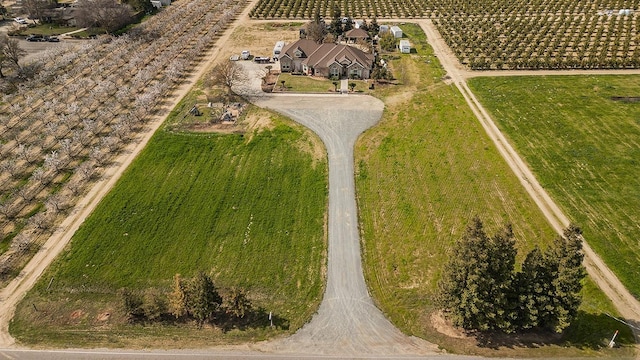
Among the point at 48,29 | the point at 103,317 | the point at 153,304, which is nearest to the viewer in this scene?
the point at 103,317

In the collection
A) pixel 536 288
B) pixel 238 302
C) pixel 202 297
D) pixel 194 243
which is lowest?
pixel 194 243

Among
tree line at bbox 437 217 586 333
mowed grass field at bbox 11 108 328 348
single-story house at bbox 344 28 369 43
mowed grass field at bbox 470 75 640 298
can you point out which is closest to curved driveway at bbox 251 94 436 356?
mowed grass field at bbox 11 108 328 348

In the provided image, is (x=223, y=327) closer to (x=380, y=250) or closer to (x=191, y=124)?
(x=380, y=250)

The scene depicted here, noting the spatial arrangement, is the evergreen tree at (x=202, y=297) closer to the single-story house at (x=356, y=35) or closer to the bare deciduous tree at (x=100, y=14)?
the single-story house at (x=356, y=35)

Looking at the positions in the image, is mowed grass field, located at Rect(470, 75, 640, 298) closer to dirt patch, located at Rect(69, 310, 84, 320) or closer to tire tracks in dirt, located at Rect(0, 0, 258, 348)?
dirt patch, located at Rect(69, 310, 84, 320)

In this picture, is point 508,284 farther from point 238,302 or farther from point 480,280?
point 238,302

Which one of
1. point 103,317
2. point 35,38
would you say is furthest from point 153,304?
point 35,38

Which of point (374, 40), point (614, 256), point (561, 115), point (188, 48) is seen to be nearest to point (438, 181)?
point (614, 256)

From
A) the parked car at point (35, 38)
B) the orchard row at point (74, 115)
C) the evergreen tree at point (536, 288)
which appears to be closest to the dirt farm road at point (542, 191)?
the evergreen tree at point (536, 288)
